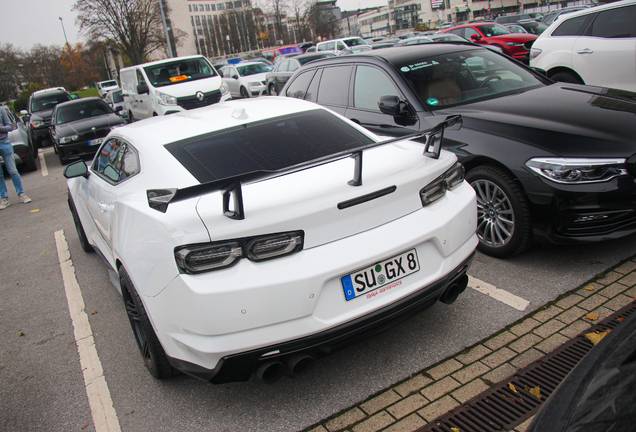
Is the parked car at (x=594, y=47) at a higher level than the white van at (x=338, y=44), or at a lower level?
lower

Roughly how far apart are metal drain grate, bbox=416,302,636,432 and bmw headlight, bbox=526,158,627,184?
3.77 ft

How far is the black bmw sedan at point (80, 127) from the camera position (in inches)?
469

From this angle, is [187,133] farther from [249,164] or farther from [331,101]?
[331,101]

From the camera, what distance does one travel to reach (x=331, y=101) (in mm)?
5594

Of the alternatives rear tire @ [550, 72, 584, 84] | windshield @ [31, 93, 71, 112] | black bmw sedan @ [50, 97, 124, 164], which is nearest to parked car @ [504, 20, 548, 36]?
rear tire @ [550, 72, 584, 84]

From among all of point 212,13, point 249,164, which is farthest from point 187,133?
point 212,13

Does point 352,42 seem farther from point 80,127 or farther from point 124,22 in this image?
point 124,22

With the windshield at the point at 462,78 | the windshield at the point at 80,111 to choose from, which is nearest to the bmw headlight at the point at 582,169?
the windshield at the point at 462,78

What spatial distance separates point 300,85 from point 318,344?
455 centimetres

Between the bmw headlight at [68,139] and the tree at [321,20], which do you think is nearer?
the bmw headlight at [68,139]

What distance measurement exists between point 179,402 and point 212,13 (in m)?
145

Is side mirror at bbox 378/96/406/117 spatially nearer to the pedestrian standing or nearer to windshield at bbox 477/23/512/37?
the pedestrian standing

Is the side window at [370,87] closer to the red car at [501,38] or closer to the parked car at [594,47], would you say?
the parked car at [594,47]

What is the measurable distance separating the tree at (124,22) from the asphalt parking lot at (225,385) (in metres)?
52.8
